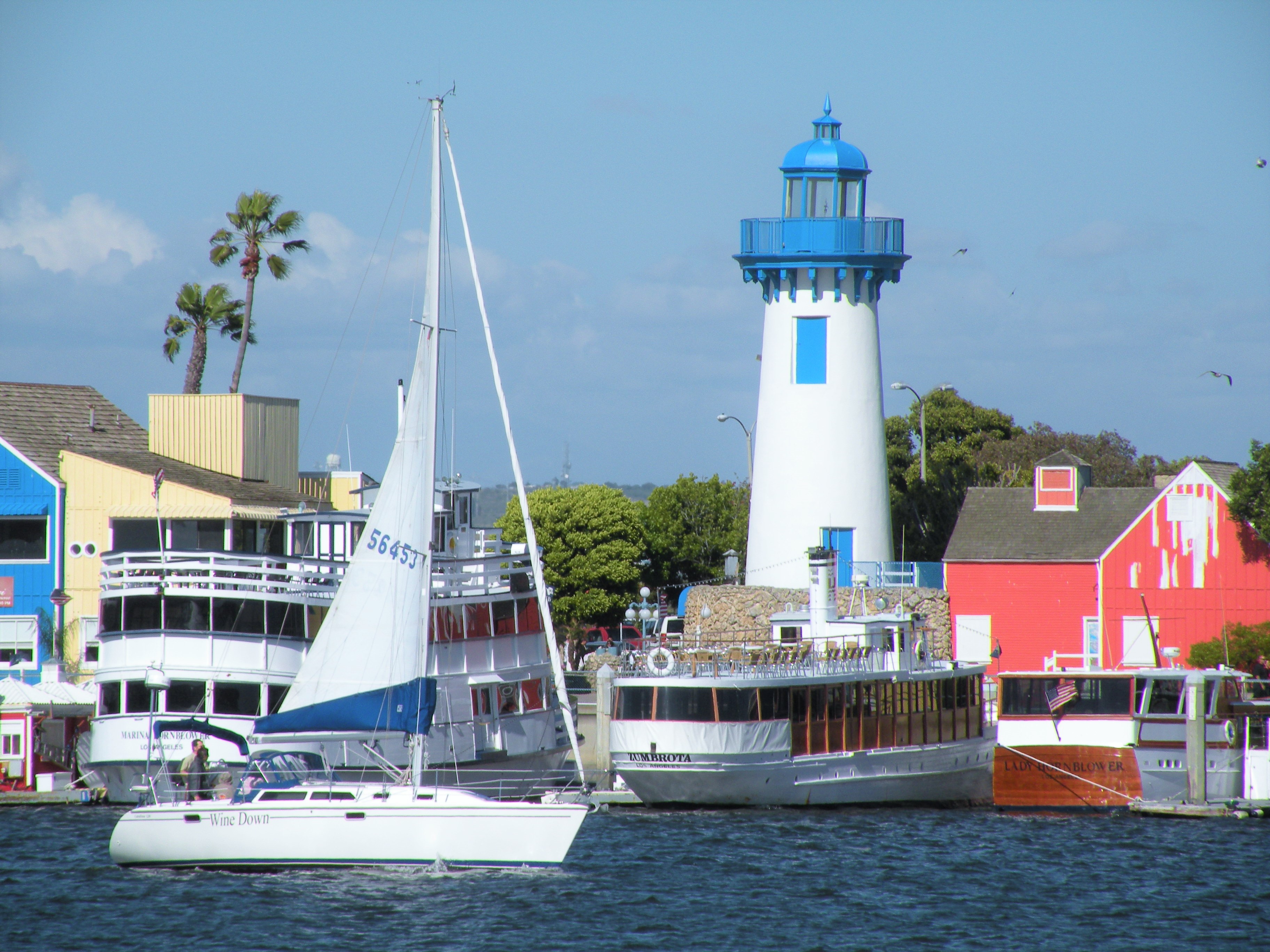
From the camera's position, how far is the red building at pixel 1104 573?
155 ft

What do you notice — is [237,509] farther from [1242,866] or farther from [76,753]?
[1242,866]

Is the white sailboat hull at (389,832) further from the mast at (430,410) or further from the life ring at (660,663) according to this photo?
the life ring at (660,663)

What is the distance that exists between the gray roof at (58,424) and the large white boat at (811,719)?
17.1 m

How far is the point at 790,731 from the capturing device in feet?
119

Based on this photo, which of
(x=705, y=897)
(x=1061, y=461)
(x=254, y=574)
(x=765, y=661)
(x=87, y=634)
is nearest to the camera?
(x=705, y=897)

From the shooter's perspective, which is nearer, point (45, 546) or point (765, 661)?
point (765, 661)

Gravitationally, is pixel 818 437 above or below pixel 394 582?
above

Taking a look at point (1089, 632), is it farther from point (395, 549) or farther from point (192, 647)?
point (192, 647)

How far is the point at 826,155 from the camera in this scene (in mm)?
47938

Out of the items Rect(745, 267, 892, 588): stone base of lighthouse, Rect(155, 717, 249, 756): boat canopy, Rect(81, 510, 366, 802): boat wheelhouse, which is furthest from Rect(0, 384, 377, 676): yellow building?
Rect(745, 267, 892, 588): stone base of lighthouse

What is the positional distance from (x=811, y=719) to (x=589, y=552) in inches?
1015

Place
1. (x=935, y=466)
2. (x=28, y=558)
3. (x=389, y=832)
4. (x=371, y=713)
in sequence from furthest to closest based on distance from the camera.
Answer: (x=935, y=466), (x=28, y=558), (x=371, y=713), (x=389, y=832)

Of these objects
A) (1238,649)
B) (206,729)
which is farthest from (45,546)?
(1238,649)

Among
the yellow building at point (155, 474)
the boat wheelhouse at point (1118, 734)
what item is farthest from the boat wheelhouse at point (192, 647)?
the boat wheelhouse at point (1118, 734)
